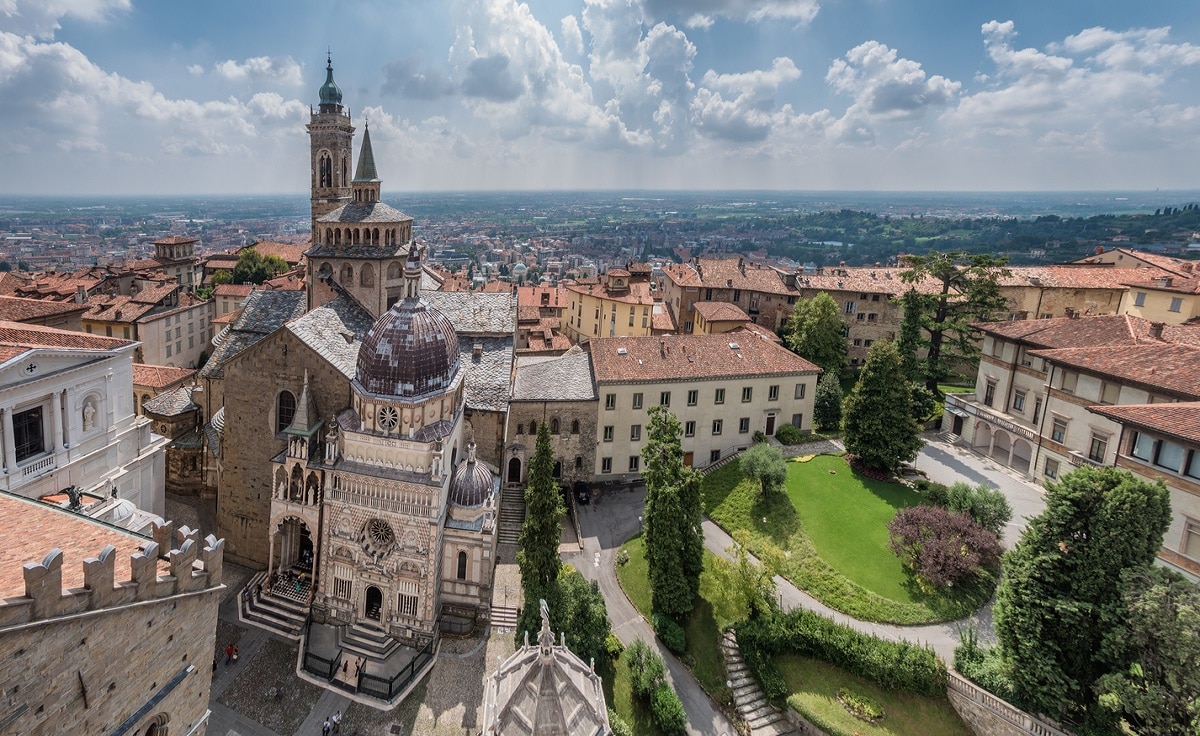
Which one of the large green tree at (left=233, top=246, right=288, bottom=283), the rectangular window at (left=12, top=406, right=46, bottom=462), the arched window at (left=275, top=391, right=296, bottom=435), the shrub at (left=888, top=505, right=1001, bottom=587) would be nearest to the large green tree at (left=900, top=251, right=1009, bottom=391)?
the shrub at (left=888, top=505, right=1001, bottom=587)

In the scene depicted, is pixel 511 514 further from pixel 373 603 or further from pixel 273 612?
pixel 273 612

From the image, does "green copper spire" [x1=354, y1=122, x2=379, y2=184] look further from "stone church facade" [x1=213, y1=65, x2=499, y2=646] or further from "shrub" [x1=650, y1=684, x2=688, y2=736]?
"shrub" [x1=650, y1=684, x2=688, y2=736]

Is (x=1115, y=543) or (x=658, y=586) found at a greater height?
(x=1115, y=543)

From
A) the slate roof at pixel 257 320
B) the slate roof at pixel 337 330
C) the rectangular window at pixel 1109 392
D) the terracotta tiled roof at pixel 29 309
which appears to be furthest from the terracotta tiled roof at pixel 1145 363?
the terracotta tiled roof at pixel 29 309

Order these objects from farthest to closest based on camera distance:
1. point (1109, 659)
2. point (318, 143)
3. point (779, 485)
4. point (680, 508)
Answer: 1. point (318, 143)
2. point (779, 485)
3. point (680, 508)
4. point (1109, 659)

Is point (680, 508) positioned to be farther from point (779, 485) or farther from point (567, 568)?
point (779, 485)

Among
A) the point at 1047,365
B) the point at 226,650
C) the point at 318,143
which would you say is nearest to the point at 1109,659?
the point at 1047,365

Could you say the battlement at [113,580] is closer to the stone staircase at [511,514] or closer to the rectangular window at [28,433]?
the rectangular window at [28,433]

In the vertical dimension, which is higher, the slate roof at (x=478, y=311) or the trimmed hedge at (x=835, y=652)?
the slate roof at (x=478, y=311)
